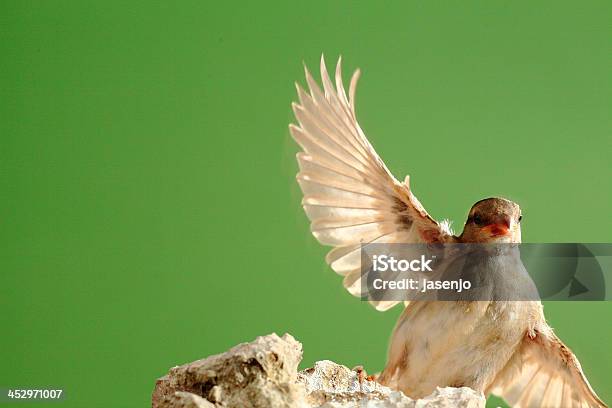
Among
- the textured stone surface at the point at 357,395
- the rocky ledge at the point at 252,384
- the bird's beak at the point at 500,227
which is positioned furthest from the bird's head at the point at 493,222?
the rocky ledge at the point at 252,384

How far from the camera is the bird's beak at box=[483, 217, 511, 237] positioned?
165 centimetres

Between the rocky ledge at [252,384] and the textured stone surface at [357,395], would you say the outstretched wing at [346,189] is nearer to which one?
the textured stone surface at [357,395]

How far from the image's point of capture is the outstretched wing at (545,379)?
173cm

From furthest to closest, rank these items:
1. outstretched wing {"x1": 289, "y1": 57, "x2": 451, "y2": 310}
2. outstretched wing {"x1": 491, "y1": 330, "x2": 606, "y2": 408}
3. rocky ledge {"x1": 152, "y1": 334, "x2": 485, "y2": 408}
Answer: outstretched wing {"x1": 491, "y1": 330, "x2": 606, "y2": 408} < outstretched wing {"x1": 289, "y1": 57, "x2": 451, "y2": 310} < rocky ledge {"x1": 152, "y1": 334, "x2": 485, "y2": 408}

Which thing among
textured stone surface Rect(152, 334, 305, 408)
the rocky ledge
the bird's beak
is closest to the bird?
the bird's beak

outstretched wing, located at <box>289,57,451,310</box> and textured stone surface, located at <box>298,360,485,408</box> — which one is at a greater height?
outstretched wing, located at <box>289,57,451,310</box>

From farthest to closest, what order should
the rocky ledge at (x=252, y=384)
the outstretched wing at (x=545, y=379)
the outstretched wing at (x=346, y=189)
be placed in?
the outstretched wing at (x=545, y=379)
the outstretched wing at (x=346, y=189)
the rocky ledge at (x=252, y=384)

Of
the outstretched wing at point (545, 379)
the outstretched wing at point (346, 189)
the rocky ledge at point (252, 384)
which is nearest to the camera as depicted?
the rocky ledge at point (252, 384)

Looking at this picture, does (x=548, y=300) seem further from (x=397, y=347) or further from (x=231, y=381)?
(x=231, y=381)

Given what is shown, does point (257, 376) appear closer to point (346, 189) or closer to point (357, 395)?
point (357, 395)

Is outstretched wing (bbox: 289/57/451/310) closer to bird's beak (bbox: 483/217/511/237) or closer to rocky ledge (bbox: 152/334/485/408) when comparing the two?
bird's beak (bbox: 483/217/511/237)

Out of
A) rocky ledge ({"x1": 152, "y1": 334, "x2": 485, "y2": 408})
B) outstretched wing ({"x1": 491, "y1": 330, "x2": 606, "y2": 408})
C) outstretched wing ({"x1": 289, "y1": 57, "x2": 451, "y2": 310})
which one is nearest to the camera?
rocky ledge ({"x1": 152, "y1": 334, "x2": 485, "y2": 408})

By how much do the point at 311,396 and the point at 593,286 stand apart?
0.95 metres

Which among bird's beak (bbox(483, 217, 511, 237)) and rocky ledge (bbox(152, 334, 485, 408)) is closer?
rocky ledge (bbox(152, 334, 485, 408))
